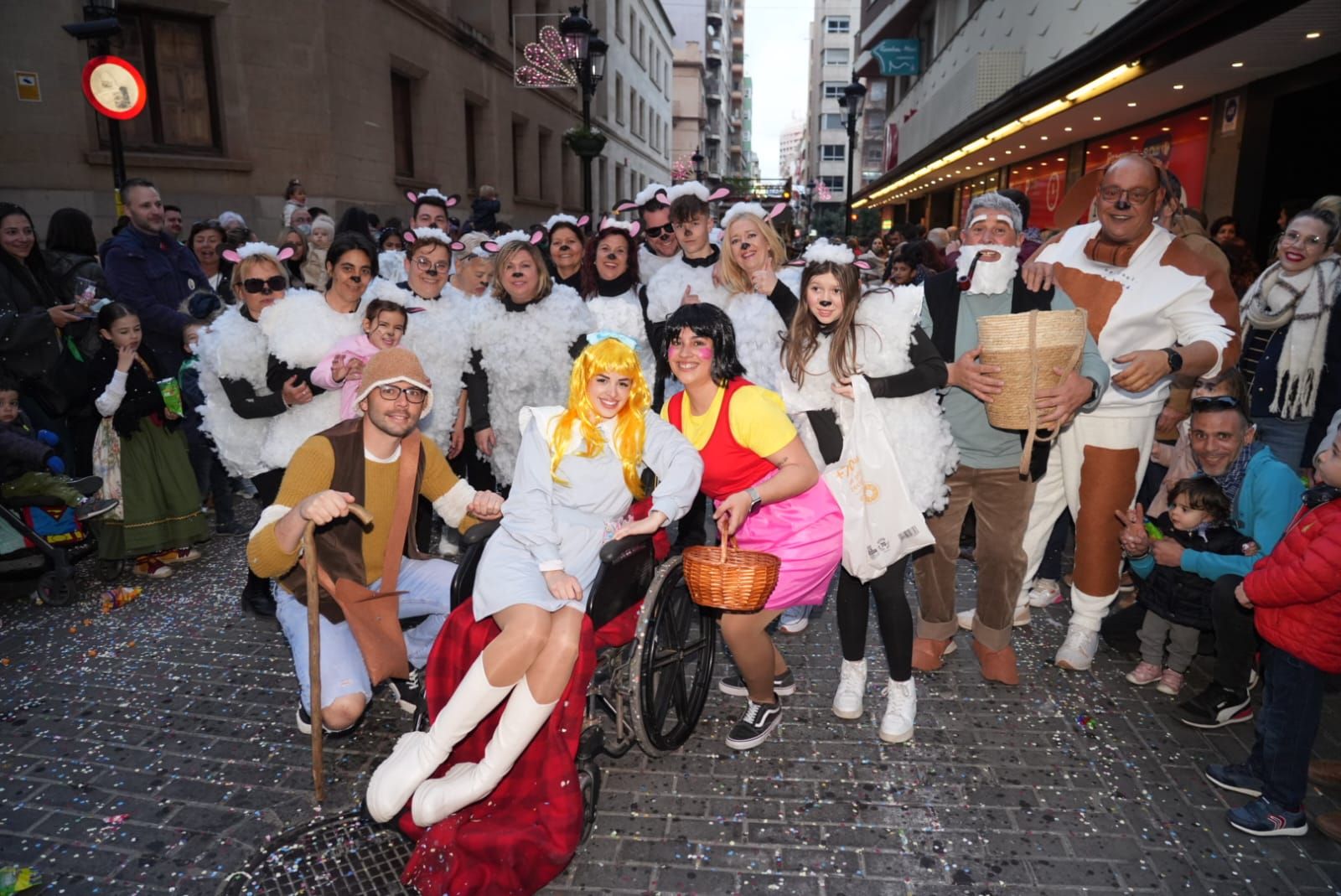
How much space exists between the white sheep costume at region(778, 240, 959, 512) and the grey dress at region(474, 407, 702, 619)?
0.64 meters

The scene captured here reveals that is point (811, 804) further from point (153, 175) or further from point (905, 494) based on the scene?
point (153, 175)

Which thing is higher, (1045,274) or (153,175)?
(153,175)

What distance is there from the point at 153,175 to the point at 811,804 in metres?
11.1

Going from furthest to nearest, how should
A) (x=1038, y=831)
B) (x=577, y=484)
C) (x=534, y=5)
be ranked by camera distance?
1. (x=534, y=5)
2. (x=577, y=484)
3. (x=1038, y=831)

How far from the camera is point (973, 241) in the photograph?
3.64m

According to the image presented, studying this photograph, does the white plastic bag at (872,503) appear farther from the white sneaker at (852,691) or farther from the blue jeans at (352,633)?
the blue jeans at (352,633)

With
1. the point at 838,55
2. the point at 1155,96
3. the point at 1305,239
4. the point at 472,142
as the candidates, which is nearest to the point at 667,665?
the point at 1305,239

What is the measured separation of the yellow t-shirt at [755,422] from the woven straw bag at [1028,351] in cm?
91

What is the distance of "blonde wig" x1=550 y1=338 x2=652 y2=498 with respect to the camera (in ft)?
10.3

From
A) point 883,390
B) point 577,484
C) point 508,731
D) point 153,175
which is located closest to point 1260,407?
point 883,390

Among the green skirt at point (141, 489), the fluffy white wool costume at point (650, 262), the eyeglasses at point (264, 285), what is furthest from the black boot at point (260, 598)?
the fluffy white wool costume at point (650, 262)

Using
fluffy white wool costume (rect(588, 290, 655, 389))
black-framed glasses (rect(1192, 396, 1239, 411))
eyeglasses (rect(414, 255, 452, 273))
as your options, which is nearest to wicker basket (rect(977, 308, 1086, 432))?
black-framed glasses (rect(1192, 396, 1239, 411))

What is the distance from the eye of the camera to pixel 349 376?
409 centimetres

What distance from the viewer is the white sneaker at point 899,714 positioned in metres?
3.46
